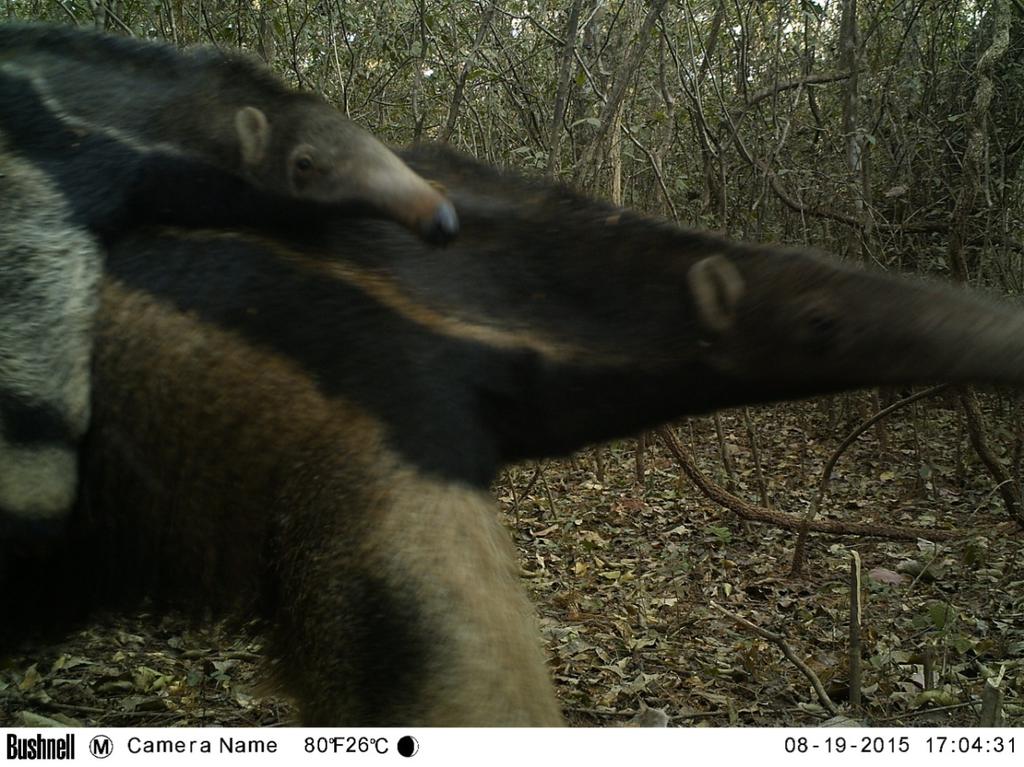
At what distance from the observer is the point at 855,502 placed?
7.44 metres

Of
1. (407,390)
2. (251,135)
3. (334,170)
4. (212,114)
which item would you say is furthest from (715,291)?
(212,114)

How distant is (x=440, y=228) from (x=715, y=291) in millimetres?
695

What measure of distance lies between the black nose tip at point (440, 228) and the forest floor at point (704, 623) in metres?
1.12

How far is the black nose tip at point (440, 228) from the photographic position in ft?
7.98

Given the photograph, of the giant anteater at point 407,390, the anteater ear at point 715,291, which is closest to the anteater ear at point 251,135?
the giant anteater at point 407,390

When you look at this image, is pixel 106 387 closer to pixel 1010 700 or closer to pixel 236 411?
pixel 236 411

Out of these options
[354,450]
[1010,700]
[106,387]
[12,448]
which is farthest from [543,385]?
[1010,700]


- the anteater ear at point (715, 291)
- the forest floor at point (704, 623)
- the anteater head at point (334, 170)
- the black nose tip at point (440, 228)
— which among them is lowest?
the forest floor at point (704, 623)

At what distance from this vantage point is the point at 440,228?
2441 mm

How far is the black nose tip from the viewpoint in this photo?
2432 millimetres

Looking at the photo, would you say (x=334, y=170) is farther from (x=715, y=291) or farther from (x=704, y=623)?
(x=704, y=623)

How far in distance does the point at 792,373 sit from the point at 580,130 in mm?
6636
